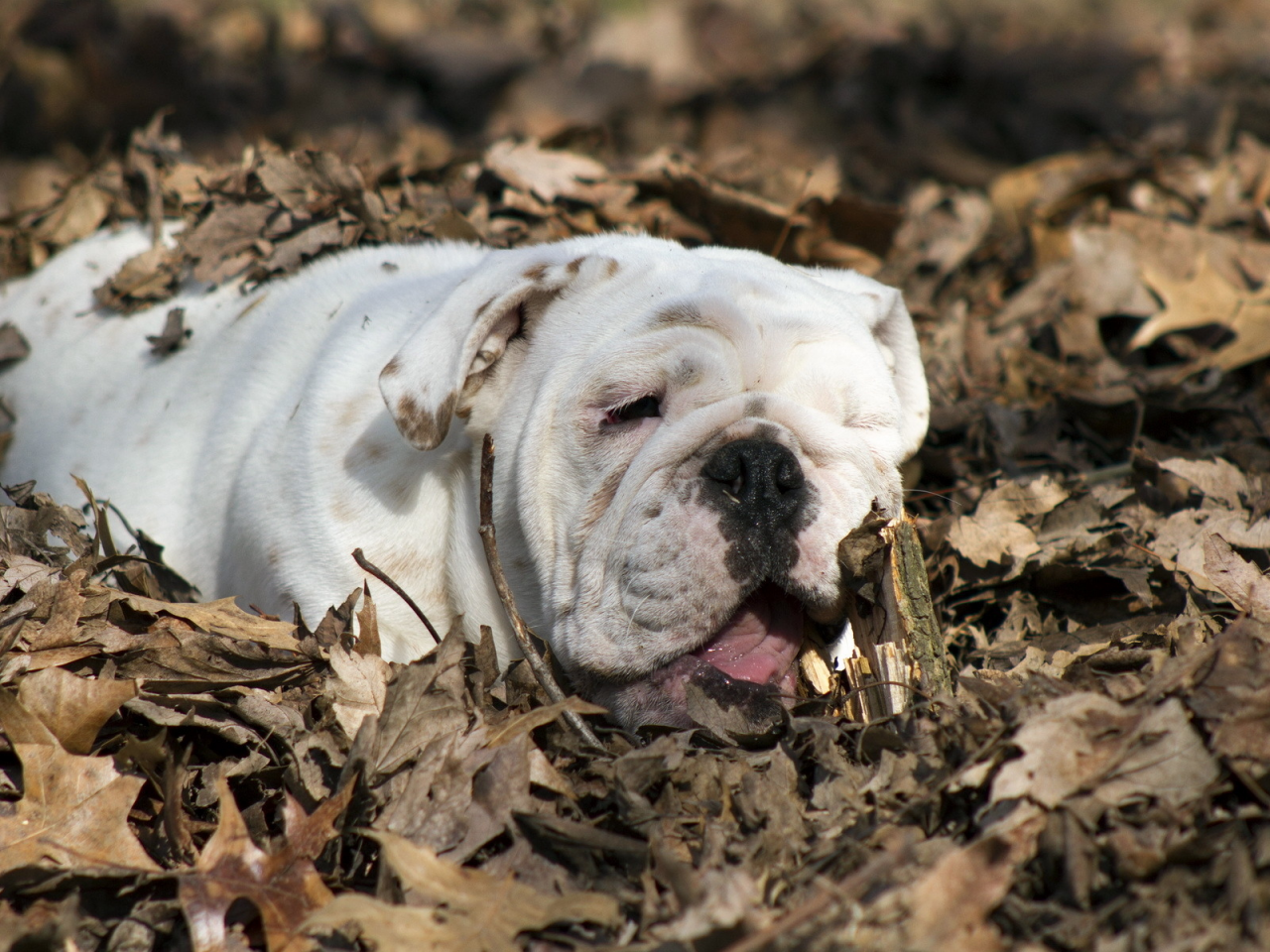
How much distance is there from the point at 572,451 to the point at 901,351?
4.35 feet

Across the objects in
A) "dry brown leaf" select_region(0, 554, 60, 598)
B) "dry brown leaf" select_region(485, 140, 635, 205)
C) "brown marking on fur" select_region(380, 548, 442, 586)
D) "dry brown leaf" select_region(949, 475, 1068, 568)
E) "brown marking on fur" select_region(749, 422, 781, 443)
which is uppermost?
"brown marking on fur" select_region(749, 422, 781, 443)

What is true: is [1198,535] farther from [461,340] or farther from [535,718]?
[461,340]

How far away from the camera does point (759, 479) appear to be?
285cm

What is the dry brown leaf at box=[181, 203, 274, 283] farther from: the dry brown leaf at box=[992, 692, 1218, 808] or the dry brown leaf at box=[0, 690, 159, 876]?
the dry brown leaf at box=[992, 692, 1218, 808]

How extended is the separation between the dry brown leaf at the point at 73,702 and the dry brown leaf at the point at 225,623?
428mm

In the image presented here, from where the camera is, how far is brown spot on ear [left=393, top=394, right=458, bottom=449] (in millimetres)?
3129

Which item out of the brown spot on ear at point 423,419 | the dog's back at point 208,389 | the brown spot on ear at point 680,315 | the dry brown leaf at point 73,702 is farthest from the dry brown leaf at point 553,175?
the dry brown leaf at point 73,702

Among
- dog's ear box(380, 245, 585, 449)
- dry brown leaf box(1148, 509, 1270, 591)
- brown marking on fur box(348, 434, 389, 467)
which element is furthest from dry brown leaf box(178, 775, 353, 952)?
dry brown leaf box(1148, 509, 1270, 591)

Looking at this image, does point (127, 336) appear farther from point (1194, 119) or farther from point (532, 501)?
point (1194, 119)

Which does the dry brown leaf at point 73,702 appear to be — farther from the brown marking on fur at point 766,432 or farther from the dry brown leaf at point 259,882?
the brown marking on fur at point 766,432

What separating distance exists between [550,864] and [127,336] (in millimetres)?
3339

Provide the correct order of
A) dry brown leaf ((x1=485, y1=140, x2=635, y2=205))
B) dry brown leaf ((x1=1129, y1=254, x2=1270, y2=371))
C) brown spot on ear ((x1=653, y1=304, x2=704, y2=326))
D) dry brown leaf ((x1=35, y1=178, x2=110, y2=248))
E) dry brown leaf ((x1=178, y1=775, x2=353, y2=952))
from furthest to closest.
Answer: dry brown leaf ((x1=35, y1=178, x2=110, y2=248)) → dry brown leaf ((x1=485, y1=140, x2=635, y2=205)) → dry brown leaf ((x1=1129, y1=254, x2=1270, y2=371)) → brown spot on ear ((x1=653, y1=304, x2=704, y2=326)) → dry brown leaf ((x1=178, y1=775, x2=353, y2=952))

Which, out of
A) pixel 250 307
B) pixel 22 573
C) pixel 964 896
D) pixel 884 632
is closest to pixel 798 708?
pixel 884 632

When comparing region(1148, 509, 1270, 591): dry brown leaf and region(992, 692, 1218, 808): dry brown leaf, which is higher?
region(992, 692, 1218, 808): dry brown leaf
